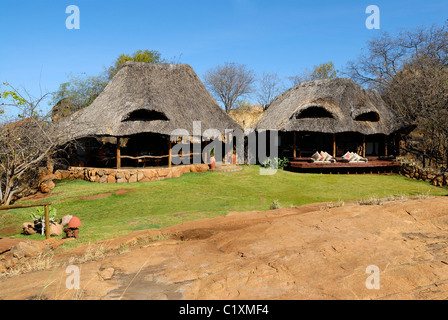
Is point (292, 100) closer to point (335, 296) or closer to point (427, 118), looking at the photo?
point (427, 118)

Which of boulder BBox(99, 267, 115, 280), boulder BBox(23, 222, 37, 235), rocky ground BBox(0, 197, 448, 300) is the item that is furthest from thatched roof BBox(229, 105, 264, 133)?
boulder BBox(99, 267, 115, 280)

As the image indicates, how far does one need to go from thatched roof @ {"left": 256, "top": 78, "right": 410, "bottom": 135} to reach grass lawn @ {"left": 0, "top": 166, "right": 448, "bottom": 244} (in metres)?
3.17

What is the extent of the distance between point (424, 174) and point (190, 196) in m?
12.5

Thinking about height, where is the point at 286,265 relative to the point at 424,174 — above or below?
above

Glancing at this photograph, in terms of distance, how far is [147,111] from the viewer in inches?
599

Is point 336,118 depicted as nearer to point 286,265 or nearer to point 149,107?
point 149,107

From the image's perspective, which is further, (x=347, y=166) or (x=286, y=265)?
(x=347, y=166)

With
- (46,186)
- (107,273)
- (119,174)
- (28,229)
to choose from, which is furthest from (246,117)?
(107,273)

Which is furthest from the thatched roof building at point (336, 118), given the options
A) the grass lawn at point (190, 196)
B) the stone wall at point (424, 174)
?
the grass lawn at point (190, 196)

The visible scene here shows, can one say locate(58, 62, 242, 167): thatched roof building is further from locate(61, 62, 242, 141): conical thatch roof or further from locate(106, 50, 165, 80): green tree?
locate(106, 50, 165, 80): green tree

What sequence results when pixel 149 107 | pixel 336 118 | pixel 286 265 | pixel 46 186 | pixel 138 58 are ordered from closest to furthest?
pixel 286 265 → pixel 46 186 → pixel 149 107 → pixel 336 118 → pixel 138 58

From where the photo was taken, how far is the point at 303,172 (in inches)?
684

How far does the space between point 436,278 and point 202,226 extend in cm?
412
